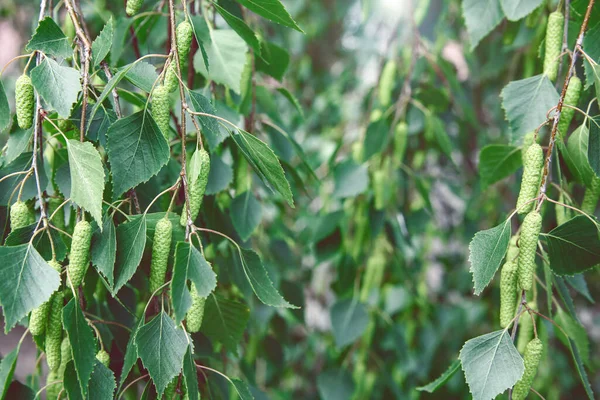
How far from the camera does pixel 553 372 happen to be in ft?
5.65

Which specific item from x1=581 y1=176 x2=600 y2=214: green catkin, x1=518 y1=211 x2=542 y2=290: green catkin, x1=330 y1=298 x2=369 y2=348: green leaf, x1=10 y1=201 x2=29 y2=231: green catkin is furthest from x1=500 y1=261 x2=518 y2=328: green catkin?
x1=330 y1=298 x2=369 y2=348: green leaf

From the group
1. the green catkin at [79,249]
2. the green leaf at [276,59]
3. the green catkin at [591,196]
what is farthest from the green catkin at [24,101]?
the green catkin at [591,196]

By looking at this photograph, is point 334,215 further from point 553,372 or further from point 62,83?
point 553,372

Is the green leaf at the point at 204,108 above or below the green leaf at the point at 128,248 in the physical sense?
above

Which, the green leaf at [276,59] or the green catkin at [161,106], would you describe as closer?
the green catkin at [161,106]

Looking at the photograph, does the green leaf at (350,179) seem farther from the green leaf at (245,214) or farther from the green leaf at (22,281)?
the green leaf at (22,281)

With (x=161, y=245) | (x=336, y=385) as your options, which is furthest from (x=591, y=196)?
(x=336, y=385)

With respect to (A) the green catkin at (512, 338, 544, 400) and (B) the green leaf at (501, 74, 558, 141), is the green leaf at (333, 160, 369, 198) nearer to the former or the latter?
A: (B) the green leaf at (501, 74, 558, 141)

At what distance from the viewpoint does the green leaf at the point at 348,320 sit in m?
1.20

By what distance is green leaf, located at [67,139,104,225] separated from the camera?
0.52 metres

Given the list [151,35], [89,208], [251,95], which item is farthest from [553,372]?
[89,208]

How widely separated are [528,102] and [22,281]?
0.57 m

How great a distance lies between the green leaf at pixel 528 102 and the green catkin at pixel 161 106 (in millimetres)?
391

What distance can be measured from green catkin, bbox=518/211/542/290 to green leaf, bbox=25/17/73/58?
489mm
